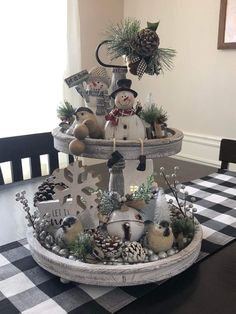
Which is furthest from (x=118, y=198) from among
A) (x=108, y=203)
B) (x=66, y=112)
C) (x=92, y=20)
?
(x=92, y=20)

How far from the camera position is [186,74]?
2488 millimetres

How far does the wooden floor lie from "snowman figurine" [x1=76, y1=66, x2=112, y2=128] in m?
0.39

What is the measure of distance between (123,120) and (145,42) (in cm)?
17

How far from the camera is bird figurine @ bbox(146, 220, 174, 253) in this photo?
680mm

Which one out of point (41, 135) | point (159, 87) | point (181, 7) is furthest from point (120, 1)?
point (41, 135)

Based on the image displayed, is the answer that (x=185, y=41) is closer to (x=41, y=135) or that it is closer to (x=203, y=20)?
(x=203, y=20)

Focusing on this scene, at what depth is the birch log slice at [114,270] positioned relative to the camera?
631mm

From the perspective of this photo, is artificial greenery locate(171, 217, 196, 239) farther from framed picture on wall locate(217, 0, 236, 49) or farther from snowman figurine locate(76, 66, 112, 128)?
framed picture on wall locate(217, 0, 236, 49)

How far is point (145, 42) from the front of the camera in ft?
2.35

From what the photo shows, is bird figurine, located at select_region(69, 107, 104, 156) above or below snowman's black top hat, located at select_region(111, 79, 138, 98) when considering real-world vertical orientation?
below

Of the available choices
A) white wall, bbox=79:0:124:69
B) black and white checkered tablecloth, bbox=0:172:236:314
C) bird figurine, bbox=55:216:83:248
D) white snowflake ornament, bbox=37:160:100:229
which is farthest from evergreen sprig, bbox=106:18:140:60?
white wall, bbox=79:0:124:69

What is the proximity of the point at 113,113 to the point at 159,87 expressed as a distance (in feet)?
6.76

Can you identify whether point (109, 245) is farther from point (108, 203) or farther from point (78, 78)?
point (78, 78)

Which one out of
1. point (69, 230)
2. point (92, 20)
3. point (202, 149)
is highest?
point (92, 20)
